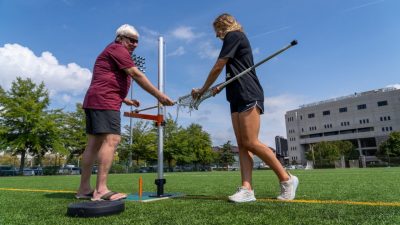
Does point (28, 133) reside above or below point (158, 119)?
above

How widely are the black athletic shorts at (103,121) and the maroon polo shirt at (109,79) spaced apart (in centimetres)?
6

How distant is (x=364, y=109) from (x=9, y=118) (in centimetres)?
8288

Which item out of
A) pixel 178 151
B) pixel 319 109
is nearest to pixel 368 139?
pixel 319 109

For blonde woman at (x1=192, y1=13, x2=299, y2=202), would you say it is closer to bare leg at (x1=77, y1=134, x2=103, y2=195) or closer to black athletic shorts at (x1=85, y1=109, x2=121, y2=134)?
black athletic shorts at (x1=85, y1=109, x2=121, y2=134)

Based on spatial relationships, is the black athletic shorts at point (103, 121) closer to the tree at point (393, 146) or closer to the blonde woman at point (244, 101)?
the blonde woman at point (244, 101)

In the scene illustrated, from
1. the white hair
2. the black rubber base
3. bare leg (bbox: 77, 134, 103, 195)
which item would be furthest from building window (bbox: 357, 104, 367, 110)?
the black rubber base

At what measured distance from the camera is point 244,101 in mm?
3627

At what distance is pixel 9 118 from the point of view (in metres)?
29.5

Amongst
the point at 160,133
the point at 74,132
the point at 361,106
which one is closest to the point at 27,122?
the point at 74,132

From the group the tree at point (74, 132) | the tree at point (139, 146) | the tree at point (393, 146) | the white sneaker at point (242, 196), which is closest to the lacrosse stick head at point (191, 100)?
the white sneaker at point (242, 196)

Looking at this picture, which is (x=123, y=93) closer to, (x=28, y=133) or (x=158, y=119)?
(x=158, y=119)

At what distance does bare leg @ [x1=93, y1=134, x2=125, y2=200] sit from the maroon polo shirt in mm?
361

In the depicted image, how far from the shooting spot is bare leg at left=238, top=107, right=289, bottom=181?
355 centimetres

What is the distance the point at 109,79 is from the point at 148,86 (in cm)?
50
